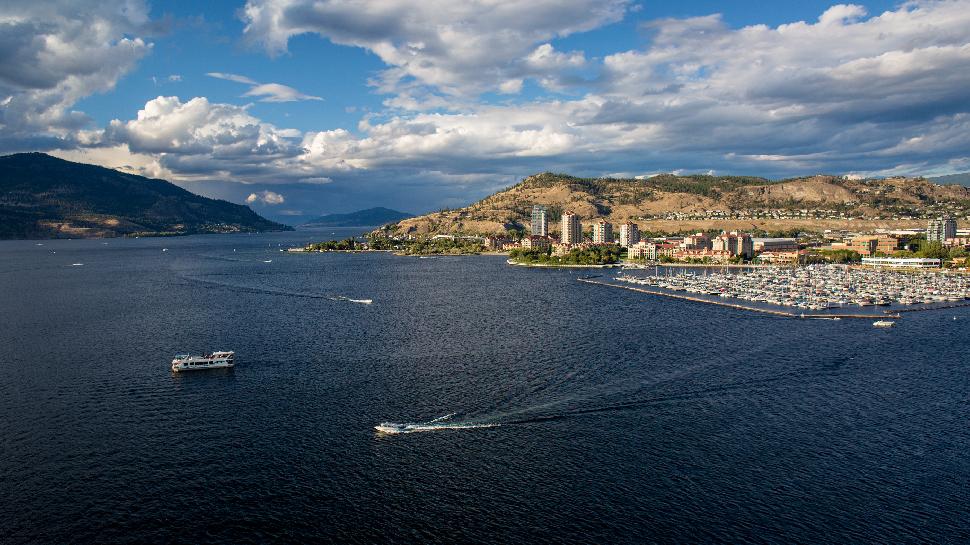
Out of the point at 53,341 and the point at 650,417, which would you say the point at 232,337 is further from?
the point at 650,417

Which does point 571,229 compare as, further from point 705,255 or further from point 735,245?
point 735,245

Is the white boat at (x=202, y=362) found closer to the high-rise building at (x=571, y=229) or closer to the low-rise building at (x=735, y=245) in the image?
the low-rise building at (x=735, y=245)

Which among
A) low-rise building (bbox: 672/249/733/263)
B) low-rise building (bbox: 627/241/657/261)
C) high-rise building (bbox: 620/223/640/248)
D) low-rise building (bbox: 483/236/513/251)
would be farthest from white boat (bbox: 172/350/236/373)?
low-rise building (bbox: 483/236/513/251)

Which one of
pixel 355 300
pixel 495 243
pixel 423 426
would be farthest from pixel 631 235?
pixel 423 426

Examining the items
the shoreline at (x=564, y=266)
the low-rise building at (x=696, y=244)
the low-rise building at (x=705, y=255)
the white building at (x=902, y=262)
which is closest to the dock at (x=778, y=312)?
the shoreline at (x=564, y=266)

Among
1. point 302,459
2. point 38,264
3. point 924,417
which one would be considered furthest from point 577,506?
point 38,264

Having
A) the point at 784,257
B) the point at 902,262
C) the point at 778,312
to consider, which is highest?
the point at 784,257
